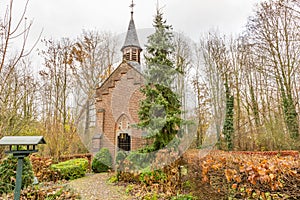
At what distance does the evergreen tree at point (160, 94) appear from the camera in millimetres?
6922

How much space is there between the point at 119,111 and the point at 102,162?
2.69 m

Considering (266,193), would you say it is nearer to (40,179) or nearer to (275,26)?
(40,179)

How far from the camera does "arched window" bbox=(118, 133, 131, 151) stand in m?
10.5

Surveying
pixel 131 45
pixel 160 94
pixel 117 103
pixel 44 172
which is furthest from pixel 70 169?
pixel 131 45

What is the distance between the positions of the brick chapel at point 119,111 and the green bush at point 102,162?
Answer: 18.9 inches

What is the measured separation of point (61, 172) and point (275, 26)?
13.9 meters

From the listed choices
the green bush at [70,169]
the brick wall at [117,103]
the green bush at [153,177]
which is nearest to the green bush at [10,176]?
the green bush at [70,169]

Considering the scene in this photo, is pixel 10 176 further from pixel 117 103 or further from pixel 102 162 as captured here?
pixel 117 103

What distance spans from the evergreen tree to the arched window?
327 centimetres

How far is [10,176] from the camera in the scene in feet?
16.9

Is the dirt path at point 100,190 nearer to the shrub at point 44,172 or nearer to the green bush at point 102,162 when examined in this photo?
the shrub at point 44,172

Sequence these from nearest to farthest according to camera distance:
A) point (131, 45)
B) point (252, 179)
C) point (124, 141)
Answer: point (252, 179), point (124, 141), point (131, 45)

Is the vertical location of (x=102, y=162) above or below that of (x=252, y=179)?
below

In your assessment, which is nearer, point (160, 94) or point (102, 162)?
point (160, 94)
